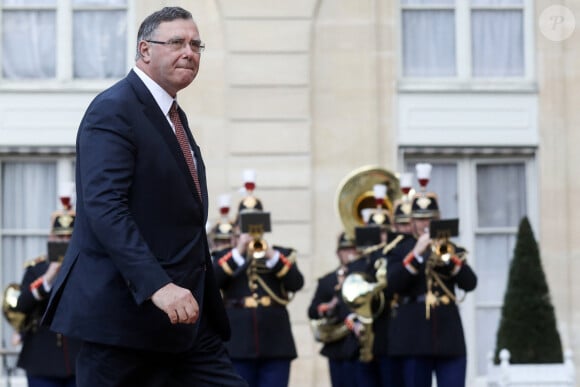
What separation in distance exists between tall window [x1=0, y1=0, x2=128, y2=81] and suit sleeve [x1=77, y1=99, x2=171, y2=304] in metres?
11.2

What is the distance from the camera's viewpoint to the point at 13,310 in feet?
42.2

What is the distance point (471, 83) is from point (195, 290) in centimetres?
1130

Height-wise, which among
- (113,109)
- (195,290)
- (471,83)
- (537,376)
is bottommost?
(537,376)

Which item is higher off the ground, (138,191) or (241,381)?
(138,191)

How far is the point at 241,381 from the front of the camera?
229 inches

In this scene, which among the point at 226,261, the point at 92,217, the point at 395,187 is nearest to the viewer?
the point at 92,217

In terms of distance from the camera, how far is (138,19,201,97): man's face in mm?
5789

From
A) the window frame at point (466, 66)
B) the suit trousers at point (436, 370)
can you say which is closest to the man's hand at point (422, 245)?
the suit trousers at point (436, 370)

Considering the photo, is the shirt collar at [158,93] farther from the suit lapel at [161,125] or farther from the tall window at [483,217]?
the tall window at [483,217]

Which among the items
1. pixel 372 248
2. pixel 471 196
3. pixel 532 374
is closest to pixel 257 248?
pixel 372 248

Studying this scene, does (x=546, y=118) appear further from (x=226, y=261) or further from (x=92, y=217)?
(x=92, y=217)

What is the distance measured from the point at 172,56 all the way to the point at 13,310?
291 inches

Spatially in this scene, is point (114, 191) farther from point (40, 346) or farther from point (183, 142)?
point (40, 346)

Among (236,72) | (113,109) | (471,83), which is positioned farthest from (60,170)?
(113,109)
